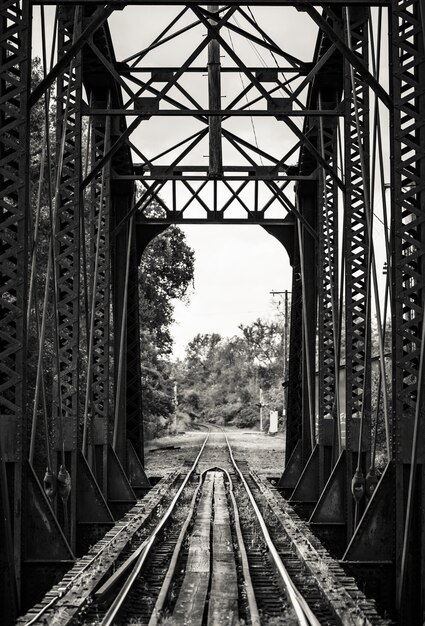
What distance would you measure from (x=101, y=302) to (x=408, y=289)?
884 cm

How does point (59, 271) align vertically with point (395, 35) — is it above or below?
below

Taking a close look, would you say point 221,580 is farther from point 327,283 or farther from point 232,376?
point 232,376

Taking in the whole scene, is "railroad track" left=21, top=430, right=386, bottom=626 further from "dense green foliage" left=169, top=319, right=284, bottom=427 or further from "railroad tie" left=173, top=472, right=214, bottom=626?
"dense green foliage" left=169, top=319, right=284, bottom=427

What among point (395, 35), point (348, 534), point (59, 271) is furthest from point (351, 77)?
point (348, 534)

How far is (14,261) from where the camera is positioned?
8.20 meters

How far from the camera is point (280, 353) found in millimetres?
92312

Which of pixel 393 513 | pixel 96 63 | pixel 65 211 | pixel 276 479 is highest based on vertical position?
pixel 96 63

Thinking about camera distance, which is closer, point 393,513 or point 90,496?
point 393,513

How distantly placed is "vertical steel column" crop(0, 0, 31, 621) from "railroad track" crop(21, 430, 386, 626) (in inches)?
44.4

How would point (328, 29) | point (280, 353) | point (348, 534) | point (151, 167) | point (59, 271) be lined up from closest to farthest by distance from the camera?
point (328, 29)
point (348, 534)
point (59, 271)
point (151, 167)
point (280, 353)

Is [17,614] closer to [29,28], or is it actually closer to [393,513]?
[393,513]

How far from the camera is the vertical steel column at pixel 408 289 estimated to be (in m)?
7.80

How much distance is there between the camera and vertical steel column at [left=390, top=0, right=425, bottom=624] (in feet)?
25.6

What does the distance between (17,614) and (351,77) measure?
7.95 meters
